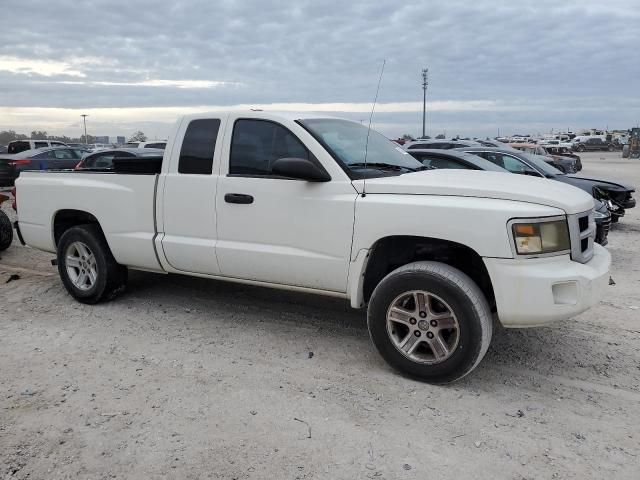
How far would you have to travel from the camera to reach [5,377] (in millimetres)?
4086

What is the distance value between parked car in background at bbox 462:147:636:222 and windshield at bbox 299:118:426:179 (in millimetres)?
5547

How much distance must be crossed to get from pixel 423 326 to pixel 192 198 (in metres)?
2.28

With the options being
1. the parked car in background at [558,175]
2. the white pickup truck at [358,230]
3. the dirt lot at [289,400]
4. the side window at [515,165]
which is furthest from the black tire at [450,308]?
the side window at [515,165]

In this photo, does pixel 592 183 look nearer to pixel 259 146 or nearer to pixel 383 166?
pixel 383 166

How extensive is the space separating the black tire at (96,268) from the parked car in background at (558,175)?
7.03 meters

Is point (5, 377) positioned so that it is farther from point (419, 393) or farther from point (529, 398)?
point (529, 398)

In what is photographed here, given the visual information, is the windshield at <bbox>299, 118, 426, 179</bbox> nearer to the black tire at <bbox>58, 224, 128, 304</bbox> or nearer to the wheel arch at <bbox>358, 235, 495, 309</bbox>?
the wheel arch at <bbox>358, 235, 495, 309</bbox>

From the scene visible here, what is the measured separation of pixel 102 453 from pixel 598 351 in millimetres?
3739

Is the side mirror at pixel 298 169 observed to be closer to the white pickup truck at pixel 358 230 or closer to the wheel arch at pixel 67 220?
the white pickup truck at pixel 358 230

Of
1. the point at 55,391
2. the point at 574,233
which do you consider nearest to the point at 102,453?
the point at 55,391

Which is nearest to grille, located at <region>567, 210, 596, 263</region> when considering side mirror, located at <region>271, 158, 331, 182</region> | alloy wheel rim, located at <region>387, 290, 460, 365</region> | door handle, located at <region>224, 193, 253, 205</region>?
alloy wheel rim, located at <region>387, 290, 460, 365</region>

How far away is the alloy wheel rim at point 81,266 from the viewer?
5.73m

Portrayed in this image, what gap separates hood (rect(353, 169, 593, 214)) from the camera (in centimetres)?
363

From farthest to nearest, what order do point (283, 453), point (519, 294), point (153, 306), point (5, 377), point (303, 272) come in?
1. point (153, 306)
2. point (303, 272)
3. point (5, 377)
4. point (519, 294)
5. point (283, 453)
